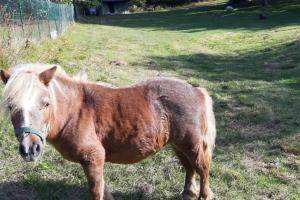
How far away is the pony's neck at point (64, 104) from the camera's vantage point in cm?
376

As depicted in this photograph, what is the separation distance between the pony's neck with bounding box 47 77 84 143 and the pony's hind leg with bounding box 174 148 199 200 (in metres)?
1.29

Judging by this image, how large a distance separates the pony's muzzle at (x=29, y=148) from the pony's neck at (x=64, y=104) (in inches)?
15.9

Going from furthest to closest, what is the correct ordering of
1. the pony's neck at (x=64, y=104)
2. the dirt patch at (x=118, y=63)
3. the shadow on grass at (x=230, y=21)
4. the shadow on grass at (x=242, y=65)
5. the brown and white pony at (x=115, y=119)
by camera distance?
the shadow on grass at (x=230, y=21), the dirt patch at (x=118, y=63), the shadow on grass at (x=242, y=65), the pony's neck at (x=64, y=104), the brown and white pony at (x=115, y=119)

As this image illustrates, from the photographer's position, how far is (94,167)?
394 centimetres

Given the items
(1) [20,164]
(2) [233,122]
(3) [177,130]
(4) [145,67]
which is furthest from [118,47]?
(3) [177,130]

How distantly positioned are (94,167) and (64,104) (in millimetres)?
605

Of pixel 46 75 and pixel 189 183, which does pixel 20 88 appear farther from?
pixel 189 183

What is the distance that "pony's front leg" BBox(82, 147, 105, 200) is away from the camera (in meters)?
3.91

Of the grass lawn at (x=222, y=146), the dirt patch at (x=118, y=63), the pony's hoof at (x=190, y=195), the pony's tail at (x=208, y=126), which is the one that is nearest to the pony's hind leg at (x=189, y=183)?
the pony's hoof at (x=190, y=195)

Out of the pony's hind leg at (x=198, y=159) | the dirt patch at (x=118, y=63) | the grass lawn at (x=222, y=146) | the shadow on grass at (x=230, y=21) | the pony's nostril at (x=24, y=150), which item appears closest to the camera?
the pony's nostril at (x=24, y=150)

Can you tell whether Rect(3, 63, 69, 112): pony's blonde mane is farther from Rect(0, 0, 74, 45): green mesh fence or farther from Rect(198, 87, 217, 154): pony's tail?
Rect(0, 0, 74, 45): green mesh fence

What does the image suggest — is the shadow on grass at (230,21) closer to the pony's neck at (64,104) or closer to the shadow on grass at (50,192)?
the shadow on grass at (50,192)

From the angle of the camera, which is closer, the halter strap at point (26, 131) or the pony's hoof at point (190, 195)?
the halter strap at point (26, 131)

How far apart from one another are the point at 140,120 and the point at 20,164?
2049 mm
